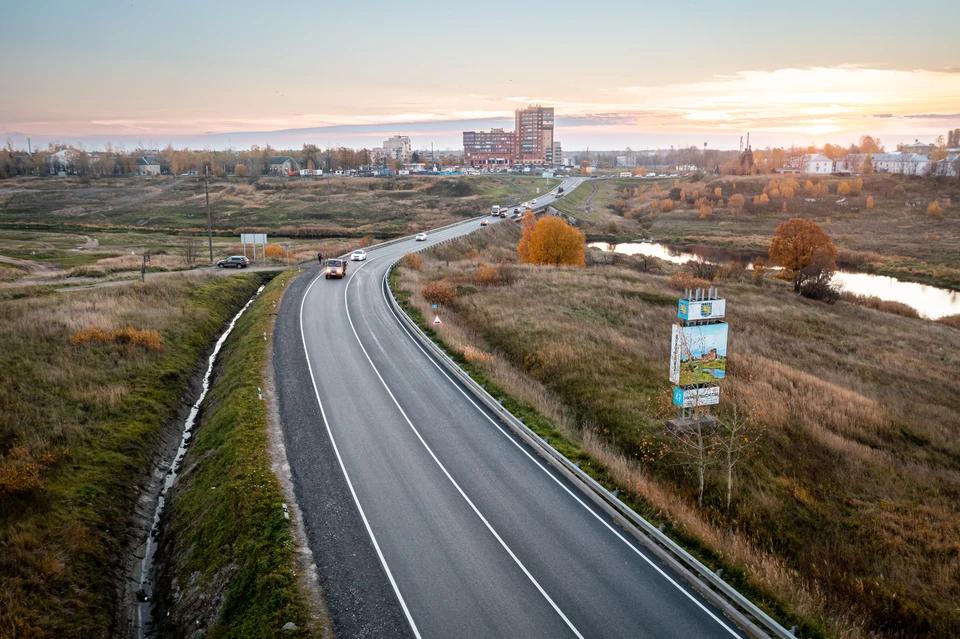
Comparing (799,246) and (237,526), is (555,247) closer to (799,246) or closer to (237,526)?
(799,246)

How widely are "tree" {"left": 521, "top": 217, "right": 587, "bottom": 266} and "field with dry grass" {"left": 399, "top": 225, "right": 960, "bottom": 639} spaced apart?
19.2 meters

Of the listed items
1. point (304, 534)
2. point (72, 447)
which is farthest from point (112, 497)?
point (304, 534)

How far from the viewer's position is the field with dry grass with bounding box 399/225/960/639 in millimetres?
14461

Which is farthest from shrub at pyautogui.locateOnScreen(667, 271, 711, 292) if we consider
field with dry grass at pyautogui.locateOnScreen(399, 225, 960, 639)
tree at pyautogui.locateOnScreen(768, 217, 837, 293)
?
tree at pyautogui.locateOnScreen(768, 217, 837, 293)

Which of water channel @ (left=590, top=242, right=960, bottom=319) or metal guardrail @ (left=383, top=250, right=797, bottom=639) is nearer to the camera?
metal guardrail @ (left=383, top=250, right=797, bottom=639)

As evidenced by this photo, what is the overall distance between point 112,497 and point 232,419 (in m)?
4.54

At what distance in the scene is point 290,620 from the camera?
483 inches

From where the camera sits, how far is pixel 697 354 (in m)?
21.1

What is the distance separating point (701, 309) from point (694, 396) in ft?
10.4

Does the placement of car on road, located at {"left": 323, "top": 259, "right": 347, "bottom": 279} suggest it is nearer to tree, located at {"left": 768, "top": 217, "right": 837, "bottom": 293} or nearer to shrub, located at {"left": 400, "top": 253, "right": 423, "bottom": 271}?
shrub, located at {"left": 400, "top": 253, "right": 423, "bottom": 271}

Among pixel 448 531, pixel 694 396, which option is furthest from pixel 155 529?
pixel 694 396

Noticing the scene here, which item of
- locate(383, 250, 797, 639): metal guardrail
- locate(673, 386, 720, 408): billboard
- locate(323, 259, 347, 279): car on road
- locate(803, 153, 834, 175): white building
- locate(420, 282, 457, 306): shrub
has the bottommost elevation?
locate(383, 250, 797, 639): metal guardrail

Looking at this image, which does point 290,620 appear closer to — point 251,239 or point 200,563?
point 200,563

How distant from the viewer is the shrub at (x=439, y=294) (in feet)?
139
